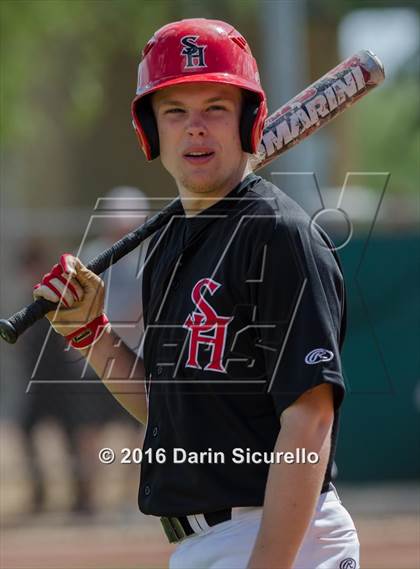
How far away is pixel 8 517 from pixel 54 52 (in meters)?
12.8

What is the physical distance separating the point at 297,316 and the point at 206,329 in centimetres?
29

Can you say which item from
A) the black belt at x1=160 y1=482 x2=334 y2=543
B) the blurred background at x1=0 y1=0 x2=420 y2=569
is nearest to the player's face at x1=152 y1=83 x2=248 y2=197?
the black belt at x1=160 y1=482 x2=334 y2=543

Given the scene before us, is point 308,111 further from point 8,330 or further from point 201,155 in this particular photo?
point 8,330

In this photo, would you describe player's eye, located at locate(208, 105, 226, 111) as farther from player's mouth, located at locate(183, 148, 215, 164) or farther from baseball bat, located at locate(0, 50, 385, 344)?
baseball bat, located at locate(0, 50, 385, 344)

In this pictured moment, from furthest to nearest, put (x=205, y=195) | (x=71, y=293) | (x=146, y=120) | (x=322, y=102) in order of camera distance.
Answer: (x=322, y=102), (x=71, y=293), (x=146, y=120), (x=205, y=195)

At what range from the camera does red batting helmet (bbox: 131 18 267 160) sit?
282 cm

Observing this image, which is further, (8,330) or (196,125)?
(8,330)

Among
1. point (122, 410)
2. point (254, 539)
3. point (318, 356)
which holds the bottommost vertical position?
point (254, 539)

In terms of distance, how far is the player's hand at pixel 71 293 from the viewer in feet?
10.4

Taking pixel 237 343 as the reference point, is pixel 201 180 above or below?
above

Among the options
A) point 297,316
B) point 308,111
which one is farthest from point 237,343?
point 308,111

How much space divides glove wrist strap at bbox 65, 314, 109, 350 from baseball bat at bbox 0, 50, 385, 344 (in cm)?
15

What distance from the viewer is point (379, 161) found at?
32.4 meters

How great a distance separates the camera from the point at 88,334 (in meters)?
3.36
